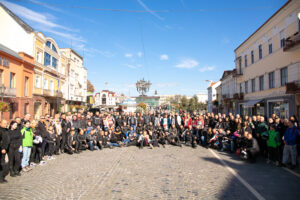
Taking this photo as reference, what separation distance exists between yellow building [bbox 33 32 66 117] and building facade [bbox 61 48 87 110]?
64.1 inches

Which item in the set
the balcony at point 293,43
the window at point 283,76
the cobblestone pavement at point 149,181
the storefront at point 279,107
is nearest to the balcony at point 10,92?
the cobblestone pavement at point 149,181

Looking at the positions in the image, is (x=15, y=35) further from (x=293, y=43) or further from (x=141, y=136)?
(x=293, y=43)

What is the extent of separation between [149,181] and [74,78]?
40148mm

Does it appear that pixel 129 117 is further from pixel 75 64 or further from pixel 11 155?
pixel 75 64

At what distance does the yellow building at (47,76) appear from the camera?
88.6 ft

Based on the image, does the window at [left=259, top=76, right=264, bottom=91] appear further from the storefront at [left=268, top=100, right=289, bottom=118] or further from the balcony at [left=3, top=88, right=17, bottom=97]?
the balcony at [left=3, top=88, right=17, bottom=97]

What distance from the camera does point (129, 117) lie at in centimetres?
1492

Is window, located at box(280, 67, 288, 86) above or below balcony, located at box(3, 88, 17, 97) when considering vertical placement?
above

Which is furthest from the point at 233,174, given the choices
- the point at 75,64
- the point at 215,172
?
the point at 75,64

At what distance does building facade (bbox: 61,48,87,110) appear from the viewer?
3804cm

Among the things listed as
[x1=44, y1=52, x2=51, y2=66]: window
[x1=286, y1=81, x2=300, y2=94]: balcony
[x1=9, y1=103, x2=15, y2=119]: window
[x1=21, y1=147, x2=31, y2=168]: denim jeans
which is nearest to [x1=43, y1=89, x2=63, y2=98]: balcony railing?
[x1=44, y1=52, x2=51, y2=66]: window

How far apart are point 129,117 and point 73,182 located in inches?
362

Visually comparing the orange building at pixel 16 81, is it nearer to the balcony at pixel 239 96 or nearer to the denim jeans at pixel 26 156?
the denim jeans at pixel 26 156

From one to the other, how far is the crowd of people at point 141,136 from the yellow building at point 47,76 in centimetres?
1714
